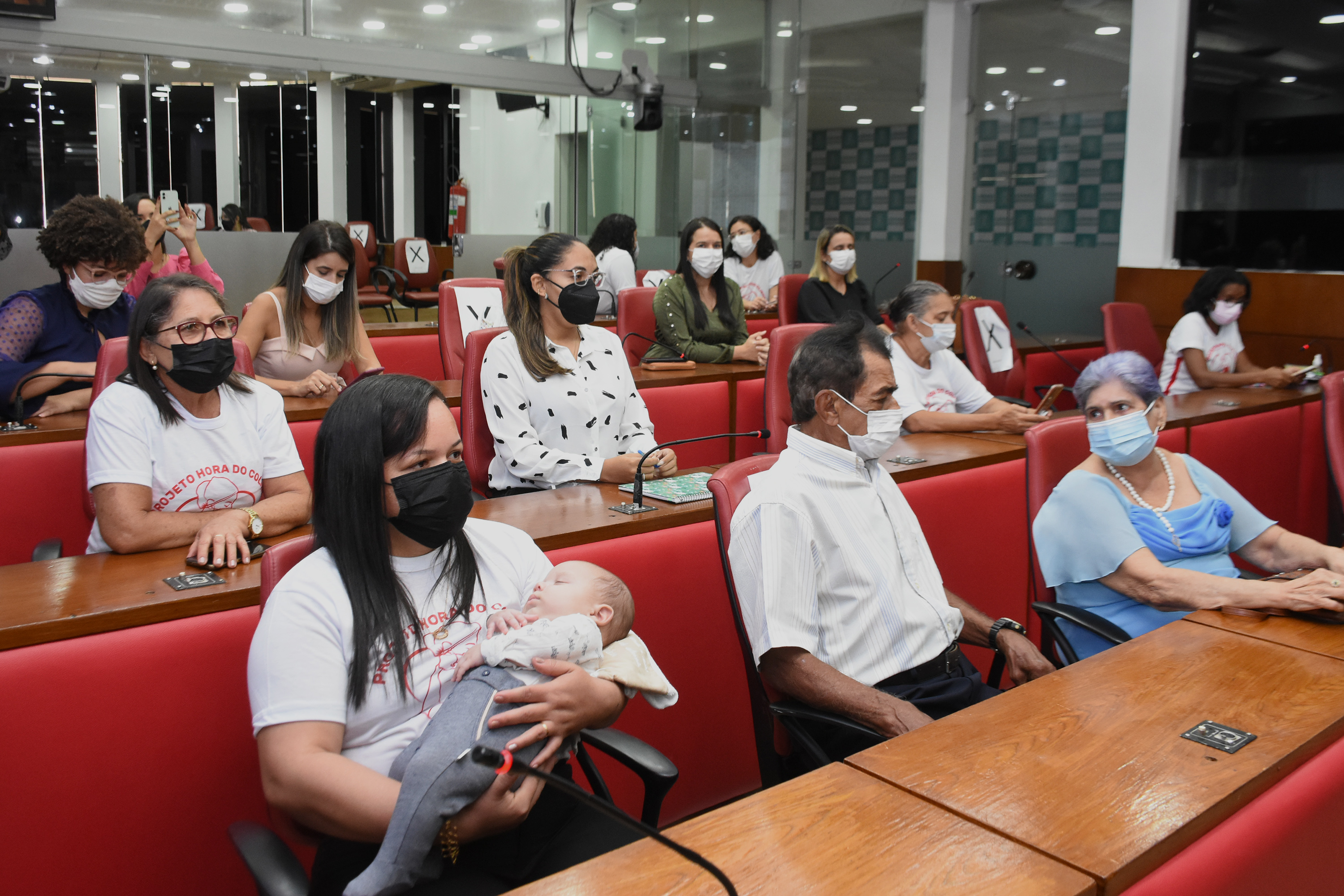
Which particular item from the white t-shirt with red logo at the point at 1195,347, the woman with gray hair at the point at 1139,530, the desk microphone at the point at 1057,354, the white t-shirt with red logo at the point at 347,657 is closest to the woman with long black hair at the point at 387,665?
the white t-shirt with red logo at the point at 347,657

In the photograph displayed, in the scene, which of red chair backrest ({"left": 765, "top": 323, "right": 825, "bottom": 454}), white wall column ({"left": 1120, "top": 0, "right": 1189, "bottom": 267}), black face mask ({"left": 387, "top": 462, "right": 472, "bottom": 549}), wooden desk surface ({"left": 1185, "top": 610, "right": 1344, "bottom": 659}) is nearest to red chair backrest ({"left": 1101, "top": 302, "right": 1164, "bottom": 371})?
white wall column ({"left": 1120, "top": 0, "right": 1189, "bottom": 267})

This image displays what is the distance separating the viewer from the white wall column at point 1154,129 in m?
6.99

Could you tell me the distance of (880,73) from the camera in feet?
30.7

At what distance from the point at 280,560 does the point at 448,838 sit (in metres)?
0.52

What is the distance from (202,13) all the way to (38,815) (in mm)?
6465

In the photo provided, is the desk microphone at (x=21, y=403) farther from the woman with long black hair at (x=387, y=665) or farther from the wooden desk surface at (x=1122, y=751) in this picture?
the wooden desk surface at (x=1122, y=751)

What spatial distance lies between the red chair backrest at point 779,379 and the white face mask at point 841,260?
2.17 m

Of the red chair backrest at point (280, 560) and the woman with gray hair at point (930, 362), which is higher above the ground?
the woman with gray hair at point (930, 362)

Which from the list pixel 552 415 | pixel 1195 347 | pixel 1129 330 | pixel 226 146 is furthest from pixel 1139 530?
pixel 226 146

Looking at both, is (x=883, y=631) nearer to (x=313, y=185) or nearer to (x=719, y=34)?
(x=313, y=185)

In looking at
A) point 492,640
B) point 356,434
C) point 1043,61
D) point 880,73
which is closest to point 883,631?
point 492,640

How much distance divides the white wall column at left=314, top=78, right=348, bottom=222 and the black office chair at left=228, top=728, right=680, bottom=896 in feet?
21.0

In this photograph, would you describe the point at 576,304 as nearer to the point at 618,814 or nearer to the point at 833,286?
the point at 618,814

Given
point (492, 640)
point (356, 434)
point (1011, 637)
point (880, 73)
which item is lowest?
point (1011, 637)
